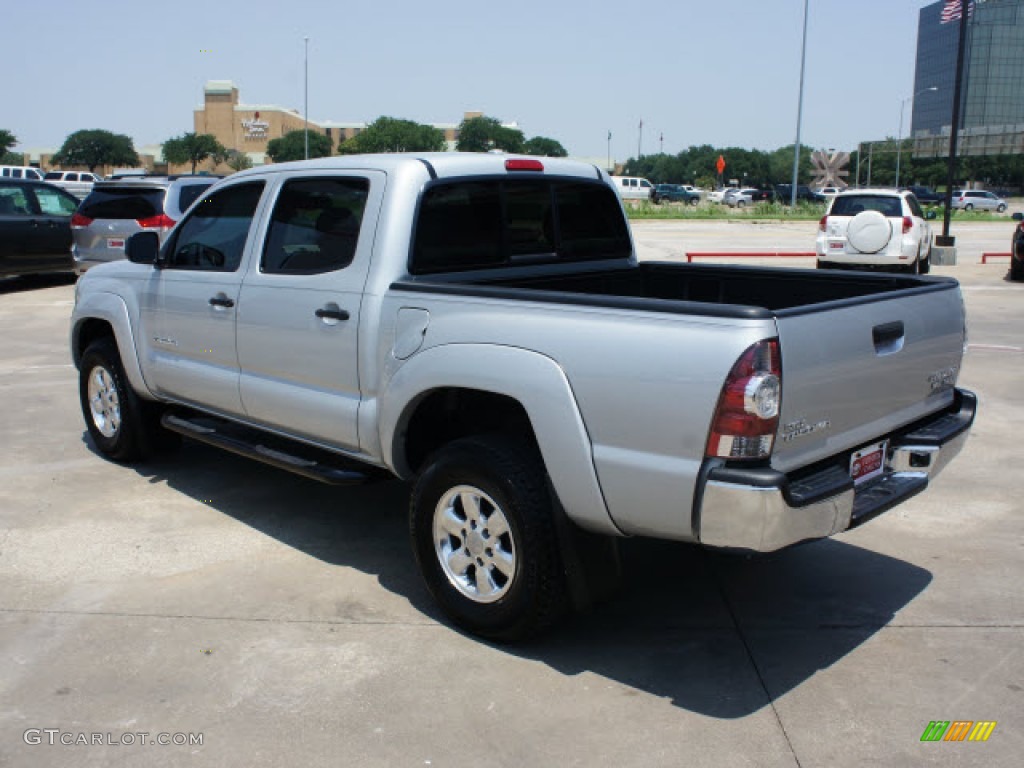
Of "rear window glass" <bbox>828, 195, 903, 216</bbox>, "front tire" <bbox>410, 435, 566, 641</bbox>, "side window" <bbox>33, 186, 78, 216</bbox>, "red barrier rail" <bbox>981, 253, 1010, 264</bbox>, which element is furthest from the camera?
"red barrier rail" <bbox>981, 253, 1010, 264</bbox>

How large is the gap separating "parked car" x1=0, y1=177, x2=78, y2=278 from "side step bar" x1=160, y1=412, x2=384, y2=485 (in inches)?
447

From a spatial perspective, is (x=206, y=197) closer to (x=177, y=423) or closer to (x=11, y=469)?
(x=177, y=423)

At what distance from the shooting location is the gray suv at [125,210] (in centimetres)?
1378

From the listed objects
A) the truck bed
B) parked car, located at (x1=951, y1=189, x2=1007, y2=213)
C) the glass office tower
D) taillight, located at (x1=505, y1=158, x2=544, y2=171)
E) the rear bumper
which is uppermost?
the glass office tower

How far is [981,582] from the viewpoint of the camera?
4.77 m

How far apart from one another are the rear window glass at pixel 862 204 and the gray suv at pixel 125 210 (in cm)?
1113

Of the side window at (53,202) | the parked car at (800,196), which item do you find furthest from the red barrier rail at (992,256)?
the parked car at (800,196)

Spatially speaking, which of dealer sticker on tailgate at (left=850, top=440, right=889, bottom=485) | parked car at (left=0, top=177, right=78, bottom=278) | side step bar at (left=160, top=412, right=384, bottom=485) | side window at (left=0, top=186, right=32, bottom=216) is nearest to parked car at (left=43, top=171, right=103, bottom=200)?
parked car at (left=0, top=177, right=78, bottom=278)

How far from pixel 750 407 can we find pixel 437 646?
1.71 meters

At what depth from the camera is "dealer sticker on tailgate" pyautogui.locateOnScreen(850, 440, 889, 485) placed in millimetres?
3859

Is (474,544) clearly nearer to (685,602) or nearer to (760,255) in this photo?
(685,602)

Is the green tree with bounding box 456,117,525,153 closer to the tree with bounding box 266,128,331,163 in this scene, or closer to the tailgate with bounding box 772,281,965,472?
the tree with bounding box 266,128,331,163

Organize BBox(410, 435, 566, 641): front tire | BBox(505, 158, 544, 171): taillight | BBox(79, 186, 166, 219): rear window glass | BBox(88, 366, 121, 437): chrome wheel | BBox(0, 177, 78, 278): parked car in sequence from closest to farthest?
BBox(410, 435, 566, 641): front tire → BBox(505, 158, 544, 171): taillight → BBox(88, 366, 121, 437): chrome wheel → BBox(79, 186, 166, 219): rear window glass → BBox(0, 177, 78, 278): parked car

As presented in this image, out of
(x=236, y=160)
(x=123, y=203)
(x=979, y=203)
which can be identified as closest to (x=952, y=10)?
(x=123, y=203)
